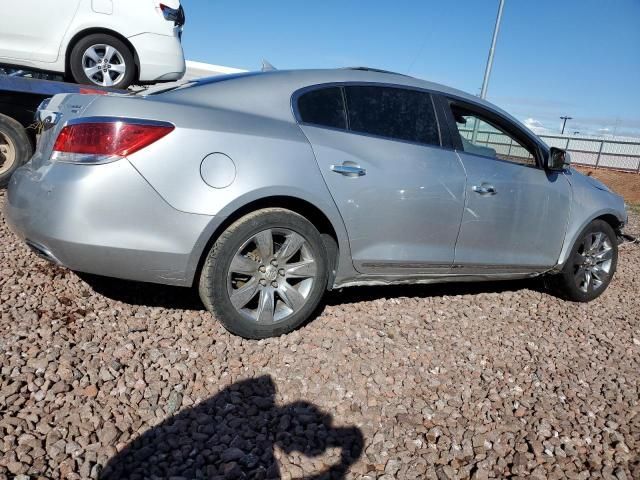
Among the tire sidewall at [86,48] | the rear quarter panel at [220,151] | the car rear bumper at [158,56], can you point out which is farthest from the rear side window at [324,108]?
the tire sidewall at [86,48]

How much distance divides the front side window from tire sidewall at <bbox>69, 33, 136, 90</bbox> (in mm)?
3898

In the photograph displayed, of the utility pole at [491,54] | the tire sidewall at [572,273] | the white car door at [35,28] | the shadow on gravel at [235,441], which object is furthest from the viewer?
the utility pole at [491,54]

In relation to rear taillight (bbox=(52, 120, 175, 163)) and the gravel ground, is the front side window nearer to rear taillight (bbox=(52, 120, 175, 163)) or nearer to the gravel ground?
the gravel ground

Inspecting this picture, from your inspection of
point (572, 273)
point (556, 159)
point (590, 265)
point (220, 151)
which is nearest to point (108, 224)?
point (220, 151)

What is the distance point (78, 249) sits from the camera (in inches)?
96.6

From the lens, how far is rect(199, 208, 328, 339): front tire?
2.69 meters

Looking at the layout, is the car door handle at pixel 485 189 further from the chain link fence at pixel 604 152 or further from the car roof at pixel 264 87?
the chain link fence at pixel 604 152

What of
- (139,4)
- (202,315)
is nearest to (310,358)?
(202,315)

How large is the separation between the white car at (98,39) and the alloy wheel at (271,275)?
3.76 meters

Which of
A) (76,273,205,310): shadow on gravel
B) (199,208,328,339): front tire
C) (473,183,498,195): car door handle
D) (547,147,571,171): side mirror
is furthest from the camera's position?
(547,147,571,171): side mirror

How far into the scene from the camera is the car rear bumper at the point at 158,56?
551 cm

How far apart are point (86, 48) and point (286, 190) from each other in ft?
12.8

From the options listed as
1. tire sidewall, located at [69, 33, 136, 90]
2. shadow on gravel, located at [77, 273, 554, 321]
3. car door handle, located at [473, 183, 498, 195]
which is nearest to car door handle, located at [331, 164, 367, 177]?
car door handle, located at [473, 183, 498, 195]

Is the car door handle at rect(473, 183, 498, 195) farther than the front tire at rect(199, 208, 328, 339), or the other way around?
the car door handle at rect(473, 183, 498, 195)
